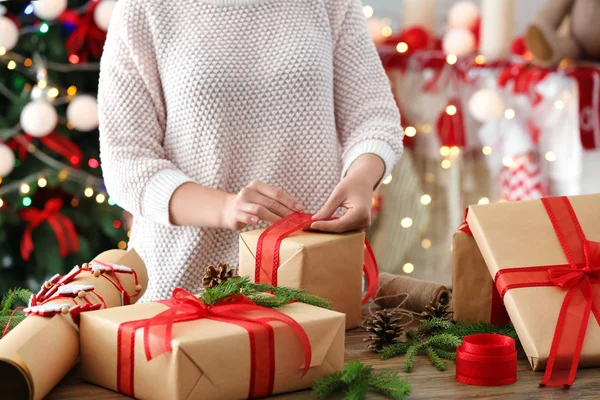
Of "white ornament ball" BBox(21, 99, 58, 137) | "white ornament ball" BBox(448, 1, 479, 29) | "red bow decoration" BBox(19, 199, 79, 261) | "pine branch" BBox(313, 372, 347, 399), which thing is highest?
"white ornament ball" BBox(448, 1, 479, 29)

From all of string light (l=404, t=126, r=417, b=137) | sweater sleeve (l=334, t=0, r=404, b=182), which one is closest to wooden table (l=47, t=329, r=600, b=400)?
sweater sleeve (l=334, t=0, r=404, b=182)

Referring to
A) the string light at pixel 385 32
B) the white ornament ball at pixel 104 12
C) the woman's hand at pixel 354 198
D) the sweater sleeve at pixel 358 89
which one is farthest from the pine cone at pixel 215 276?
the string light at pixel 385 32

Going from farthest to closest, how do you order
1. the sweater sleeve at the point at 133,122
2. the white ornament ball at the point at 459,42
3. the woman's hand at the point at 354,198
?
1. the white ornament ball at the point at 459,42
2. the sweater sleeve at the point at 133,122
3. the woman's hand at the point at 354,198

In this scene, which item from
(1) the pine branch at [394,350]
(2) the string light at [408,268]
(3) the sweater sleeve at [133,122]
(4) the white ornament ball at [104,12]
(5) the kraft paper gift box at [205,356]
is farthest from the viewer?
(2) the string light at [408,268]

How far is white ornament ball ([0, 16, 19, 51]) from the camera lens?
2.73 meters

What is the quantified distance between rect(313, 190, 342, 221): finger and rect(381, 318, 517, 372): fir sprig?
0.67 ft

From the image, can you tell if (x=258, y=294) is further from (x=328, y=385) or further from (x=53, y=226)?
(x=53, y=226)

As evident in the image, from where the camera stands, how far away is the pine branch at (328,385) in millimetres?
827

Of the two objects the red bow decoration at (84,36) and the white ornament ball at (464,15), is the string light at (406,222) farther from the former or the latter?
the red bow decoration at (84,36)

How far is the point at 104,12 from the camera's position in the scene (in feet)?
9.35

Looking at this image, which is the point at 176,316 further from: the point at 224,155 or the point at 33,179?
the point at 33,179

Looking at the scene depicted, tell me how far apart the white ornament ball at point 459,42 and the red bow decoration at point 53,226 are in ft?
5.13

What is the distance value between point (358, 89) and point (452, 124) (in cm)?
167

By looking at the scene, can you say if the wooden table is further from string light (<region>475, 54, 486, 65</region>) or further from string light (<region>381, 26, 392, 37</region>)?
string light (<region>381, 26, 392, 37</region>)
